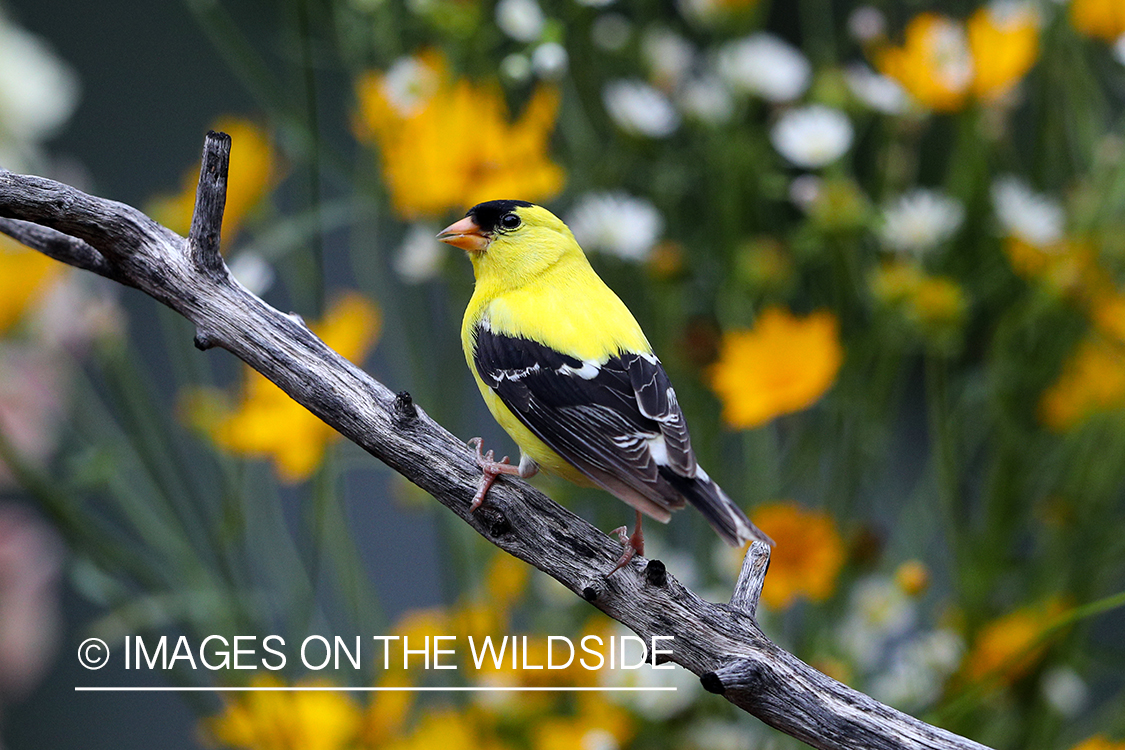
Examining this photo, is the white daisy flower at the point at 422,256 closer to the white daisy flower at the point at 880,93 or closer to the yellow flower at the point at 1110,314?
the white daisy flower at the point at 880,93

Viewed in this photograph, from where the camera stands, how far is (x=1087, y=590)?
0.84 m

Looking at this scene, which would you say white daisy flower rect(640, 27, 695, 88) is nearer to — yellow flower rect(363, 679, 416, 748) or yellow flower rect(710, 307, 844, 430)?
yellow flower rect(710, 307, 844, 430)

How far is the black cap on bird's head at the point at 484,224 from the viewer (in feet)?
1.52

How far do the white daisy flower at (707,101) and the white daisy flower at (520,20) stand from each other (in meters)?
0.23

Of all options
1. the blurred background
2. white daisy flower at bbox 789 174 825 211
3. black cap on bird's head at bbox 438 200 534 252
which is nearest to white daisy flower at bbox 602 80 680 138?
the blurred background

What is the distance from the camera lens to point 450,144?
0.61 metres

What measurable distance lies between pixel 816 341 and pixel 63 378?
622 mm

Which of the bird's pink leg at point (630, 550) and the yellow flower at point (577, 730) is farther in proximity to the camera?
the yellow flower at point (577, 730)

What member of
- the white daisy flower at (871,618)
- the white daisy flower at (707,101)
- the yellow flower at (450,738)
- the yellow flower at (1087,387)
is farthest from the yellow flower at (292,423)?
the yellow flower at (1087,387)

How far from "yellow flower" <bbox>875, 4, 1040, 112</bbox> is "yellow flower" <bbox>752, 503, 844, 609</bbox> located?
355mm

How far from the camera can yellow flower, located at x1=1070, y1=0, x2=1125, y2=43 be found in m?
0.84

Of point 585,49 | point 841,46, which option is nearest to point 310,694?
point 585,49

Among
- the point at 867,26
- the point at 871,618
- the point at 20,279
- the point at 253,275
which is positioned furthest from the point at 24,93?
the point at 871,618

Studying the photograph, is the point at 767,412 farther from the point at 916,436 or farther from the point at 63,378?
the point at 916,436
